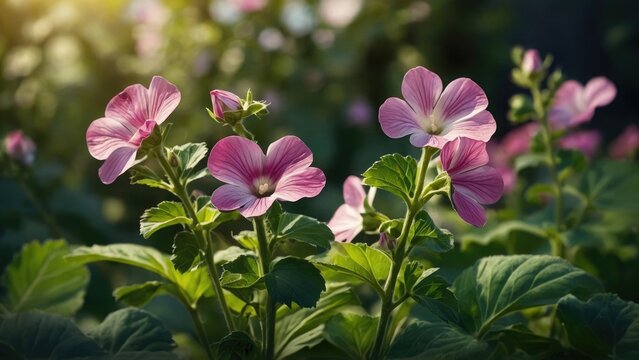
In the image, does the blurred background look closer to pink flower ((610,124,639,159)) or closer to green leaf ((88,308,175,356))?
pink flower ((610,124,639,159))

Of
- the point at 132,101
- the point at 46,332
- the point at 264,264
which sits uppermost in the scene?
the point at 132,101

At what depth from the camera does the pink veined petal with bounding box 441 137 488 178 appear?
2.52 feet

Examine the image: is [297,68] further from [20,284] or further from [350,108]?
[20,284]

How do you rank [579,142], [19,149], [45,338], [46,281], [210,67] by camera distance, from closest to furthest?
[45,338], [46,281], [19,149], [579,142], [210,67]

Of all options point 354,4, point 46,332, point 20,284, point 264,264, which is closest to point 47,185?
point 20,284

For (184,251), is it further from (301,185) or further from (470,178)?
(470,178)

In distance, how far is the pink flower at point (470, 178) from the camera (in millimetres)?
767

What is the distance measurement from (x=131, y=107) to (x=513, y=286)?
43 centimetres

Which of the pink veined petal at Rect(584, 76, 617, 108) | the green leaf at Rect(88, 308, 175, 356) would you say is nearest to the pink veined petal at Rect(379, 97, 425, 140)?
the green leaf at Rect(88, 308, 175, 356)

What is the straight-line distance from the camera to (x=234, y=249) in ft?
2.94

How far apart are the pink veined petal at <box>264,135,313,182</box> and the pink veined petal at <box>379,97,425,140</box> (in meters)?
0.08

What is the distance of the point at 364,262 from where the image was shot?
841 millimetres

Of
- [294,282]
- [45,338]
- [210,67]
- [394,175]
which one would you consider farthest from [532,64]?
[210,67]

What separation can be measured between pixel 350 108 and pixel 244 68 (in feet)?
1.52
